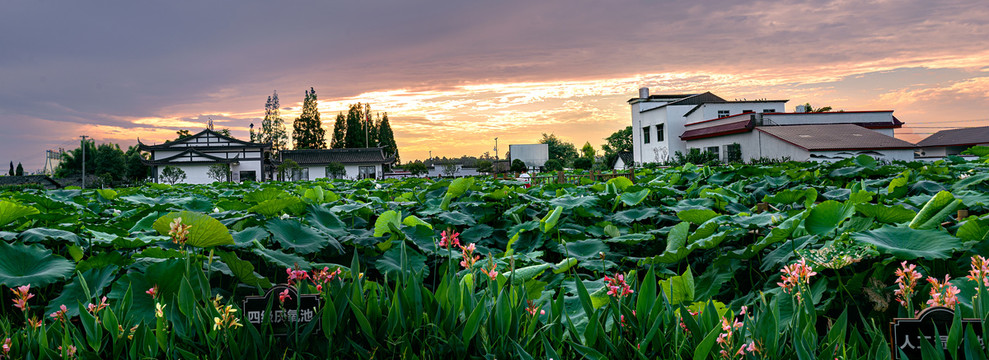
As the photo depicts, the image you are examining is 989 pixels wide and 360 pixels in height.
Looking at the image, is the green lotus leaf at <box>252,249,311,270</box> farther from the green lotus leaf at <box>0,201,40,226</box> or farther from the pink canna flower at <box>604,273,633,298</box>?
the green lotus leaf at <box>0,201,40,226</box>

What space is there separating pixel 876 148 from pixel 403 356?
2874 cm

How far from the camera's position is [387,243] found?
2203 millimetres

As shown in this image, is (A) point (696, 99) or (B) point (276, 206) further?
(A) point (696, 99)

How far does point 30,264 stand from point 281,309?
958mm

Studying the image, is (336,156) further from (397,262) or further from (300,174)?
(397,262)

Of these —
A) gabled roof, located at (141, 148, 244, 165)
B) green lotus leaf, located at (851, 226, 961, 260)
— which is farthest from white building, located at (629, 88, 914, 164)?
gabled roof, located at (141, 148, 244, 165)

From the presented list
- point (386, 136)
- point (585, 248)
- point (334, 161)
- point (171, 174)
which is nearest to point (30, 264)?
point (585, 248)

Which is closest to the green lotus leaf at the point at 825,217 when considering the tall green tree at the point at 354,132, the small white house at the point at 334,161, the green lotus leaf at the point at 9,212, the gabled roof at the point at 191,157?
the green lotus leaf at the point at 9,212

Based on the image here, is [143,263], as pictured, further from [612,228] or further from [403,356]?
[612,228]

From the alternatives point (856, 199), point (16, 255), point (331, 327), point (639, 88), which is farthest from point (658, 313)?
point (639, 88)

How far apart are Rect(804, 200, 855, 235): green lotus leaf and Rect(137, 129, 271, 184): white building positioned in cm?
4005

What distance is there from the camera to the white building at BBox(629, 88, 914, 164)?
24.9m

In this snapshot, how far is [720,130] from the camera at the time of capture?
98.7 feet

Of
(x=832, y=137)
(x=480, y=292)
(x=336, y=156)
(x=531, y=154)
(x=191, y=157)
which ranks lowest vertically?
(x=480, y=292)
